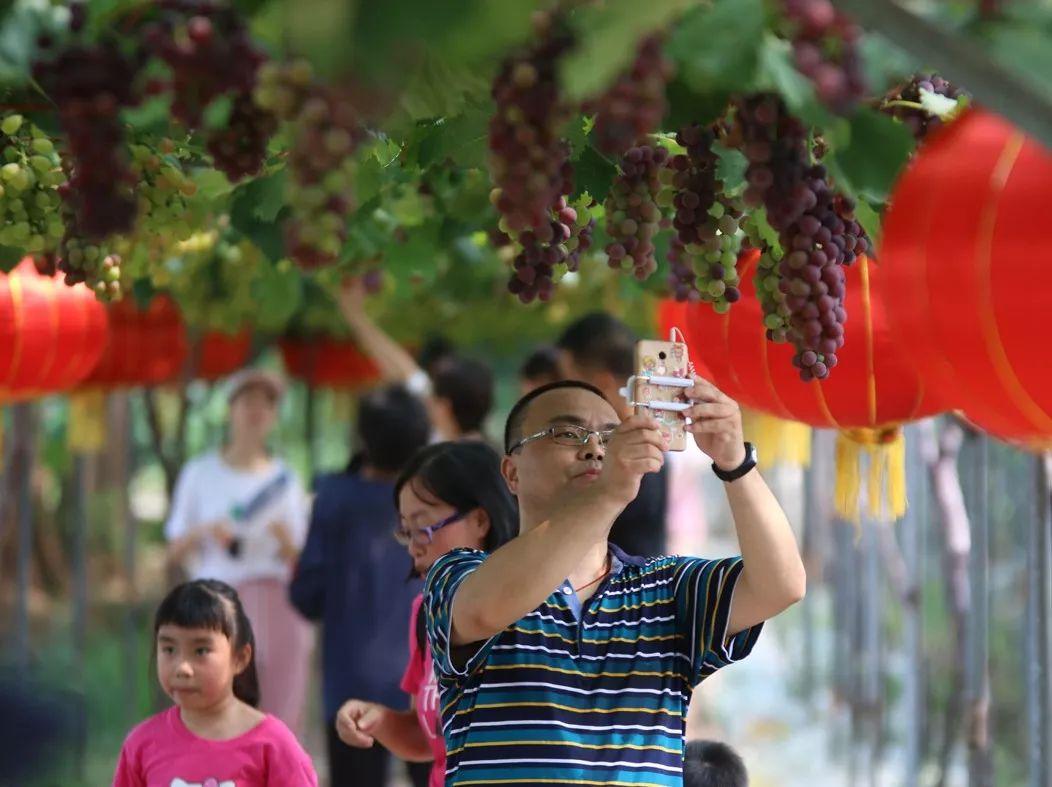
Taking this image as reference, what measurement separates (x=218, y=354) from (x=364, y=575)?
3.97m

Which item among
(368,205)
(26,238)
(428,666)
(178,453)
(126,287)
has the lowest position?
(428,666)

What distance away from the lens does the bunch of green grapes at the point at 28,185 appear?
6.97ft

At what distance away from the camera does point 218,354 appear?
8.01 m

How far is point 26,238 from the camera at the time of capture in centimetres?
223

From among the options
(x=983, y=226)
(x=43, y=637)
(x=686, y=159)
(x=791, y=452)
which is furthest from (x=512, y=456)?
(x=43, y=637)

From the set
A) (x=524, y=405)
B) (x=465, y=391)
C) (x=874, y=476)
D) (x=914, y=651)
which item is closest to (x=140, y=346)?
(x=465, y=391)

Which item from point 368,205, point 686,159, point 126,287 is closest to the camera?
point 686,159

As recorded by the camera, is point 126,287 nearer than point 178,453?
Yes

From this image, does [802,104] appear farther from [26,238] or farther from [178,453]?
[178,453]

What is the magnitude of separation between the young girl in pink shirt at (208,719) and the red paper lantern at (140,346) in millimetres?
3541

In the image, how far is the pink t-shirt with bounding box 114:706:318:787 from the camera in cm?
263

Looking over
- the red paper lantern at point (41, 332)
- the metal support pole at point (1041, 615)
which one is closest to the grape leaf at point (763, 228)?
the metal support pole at point (1041, 615)

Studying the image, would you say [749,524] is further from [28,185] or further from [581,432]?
[28,185]

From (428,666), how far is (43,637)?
883 cm
